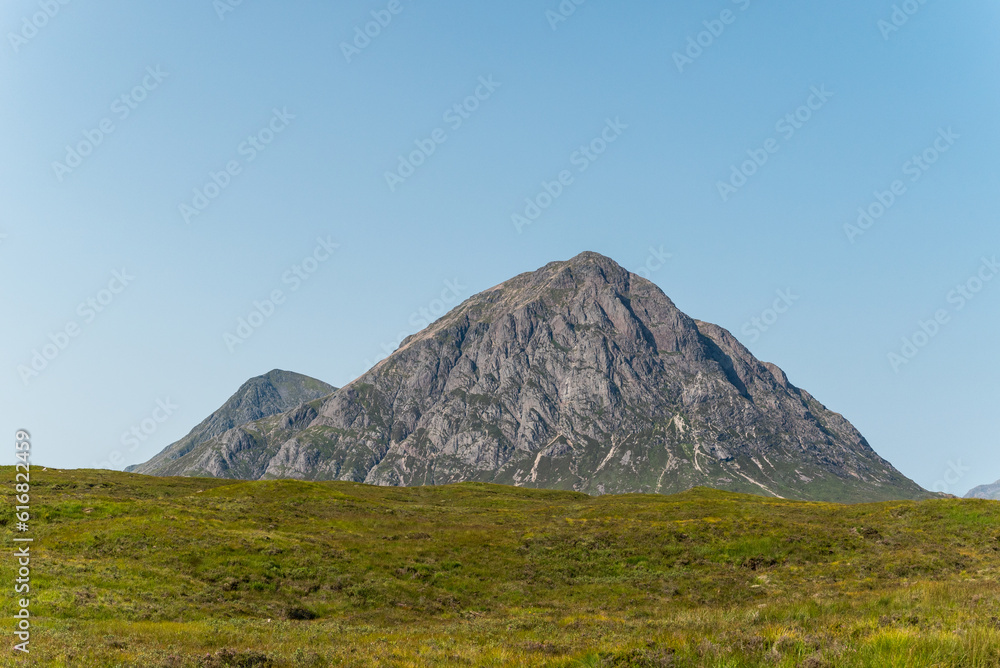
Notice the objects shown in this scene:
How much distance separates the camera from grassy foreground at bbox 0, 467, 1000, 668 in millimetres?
16391

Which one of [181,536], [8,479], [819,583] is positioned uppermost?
[8,479]

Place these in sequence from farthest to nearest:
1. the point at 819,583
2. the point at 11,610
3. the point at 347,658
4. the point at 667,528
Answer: the point at 667,528, the point at 819,583, the point at 11,610, the point at 347,658

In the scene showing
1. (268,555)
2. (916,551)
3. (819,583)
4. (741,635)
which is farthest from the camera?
(916,551)

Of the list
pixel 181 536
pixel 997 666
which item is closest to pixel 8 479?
pixel 181 536

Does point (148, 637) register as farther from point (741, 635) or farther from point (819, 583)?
point (819, 583)

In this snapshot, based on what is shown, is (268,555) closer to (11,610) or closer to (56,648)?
(11,610)

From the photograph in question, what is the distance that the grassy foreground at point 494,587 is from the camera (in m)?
16.4

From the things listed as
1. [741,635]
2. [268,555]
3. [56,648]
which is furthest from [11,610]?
[741,635]

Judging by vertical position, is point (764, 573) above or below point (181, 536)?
below

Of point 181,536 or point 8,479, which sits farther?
point 8,479

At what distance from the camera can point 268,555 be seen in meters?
40.9

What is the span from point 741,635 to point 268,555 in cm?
3384

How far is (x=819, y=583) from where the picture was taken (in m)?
38.0

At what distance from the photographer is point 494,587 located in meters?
40.3
